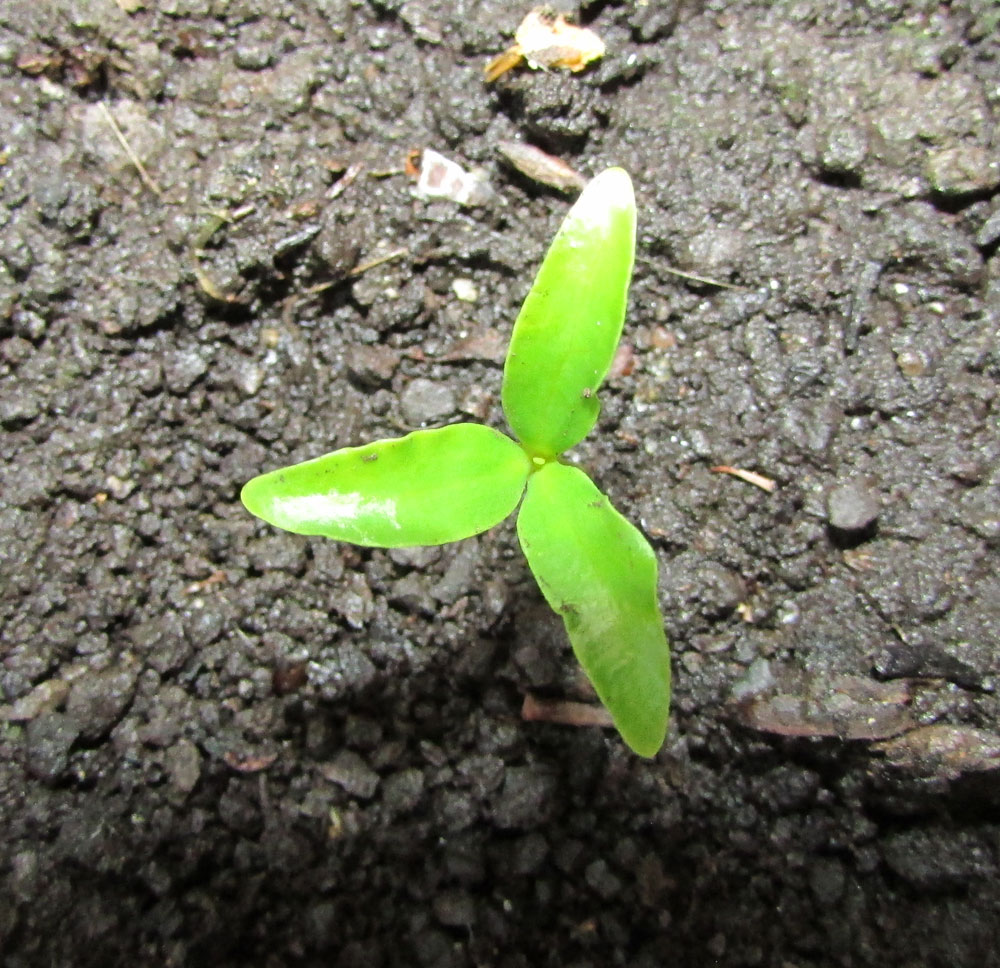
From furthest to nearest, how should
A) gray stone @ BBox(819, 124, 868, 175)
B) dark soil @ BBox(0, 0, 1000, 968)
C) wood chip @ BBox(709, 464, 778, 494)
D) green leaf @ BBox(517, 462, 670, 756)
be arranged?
gray stone @ BBox(819, 124, 868, 175) < wood chip @ BBox(709, 464, 778, 494) < dark soil @ BBox(0, 0, 1000, 968) < green leaf @ BBox(517, 462, 670, 756)

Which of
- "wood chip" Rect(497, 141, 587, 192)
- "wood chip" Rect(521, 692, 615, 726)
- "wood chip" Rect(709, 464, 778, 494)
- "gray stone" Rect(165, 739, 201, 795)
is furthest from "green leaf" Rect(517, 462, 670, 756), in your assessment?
"wood chip" Rect(497, 141, 587, 192)

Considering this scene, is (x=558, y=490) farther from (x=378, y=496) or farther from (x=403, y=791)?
(x=403, y=791)

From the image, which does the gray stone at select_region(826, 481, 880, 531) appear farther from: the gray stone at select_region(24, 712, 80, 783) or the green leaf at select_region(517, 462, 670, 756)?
the gray stone at select_region(24, 712, 80, 783)

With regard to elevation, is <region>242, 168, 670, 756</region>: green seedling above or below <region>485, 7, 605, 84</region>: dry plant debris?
below

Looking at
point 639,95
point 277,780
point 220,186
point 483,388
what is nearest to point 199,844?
point 277,780

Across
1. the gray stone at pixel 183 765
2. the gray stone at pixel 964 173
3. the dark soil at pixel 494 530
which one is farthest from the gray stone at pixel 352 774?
the gray stone at pixel 964 173

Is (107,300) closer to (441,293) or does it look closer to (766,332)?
(441,293)
